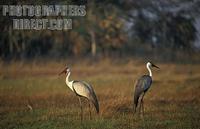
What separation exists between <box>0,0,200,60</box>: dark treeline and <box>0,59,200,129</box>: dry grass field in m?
6.45

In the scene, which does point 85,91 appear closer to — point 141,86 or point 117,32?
point 141,86

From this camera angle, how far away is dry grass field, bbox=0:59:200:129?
37.3 ft

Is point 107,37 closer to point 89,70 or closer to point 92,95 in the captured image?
point 89,70

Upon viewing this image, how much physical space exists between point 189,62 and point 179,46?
A: 46.1 inches

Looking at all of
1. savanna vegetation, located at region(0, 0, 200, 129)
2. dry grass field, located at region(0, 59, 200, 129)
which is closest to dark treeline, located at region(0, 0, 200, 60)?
savanna vegetation, located at region(0, 0, 200, 129)

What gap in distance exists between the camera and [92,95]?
11992mm

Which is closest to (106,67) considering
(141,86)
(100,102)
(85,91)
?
(100,102)

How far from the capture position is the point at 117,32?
3409 cm

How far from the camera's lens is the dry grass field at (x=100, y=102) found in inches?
448

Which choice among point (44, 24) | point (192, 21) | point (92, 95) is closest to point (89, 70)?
point (192, 21)

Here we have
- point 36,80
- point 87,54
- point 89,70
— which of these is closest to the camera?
point 36,80

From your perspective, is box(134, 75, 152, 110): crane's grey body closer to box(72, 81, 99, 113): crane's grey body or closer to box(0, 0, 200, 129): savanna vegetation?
box(0, 0, 200, 129): savanna vegetation

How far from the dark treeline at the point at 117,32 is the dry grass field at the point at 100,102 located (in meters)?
6.45

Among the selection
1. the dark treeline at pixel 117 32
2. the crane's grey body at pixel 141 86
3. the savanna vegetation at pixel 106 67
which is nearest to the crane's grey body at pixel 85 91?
the savanna vegetation at pixel 106 67
